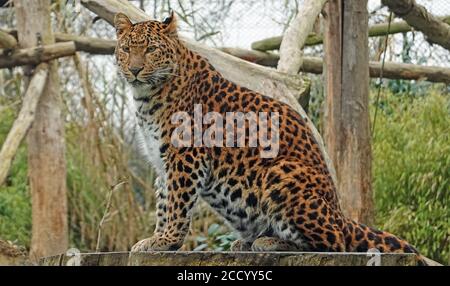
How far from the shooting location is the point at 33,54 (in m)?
9.13

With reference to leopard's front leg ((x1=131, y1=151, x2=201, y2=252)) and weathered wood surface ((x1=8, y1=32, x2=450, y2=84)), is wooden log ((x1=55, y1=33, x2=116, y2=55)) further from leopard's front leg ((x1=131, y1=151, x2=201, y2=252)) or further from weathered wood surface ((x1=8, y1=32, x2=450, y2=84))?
leopard's front leg ((x1=131, y1=151, x2=201, y2=252))

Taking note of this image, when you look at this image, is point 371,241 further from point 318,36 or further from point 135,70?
point 318,36

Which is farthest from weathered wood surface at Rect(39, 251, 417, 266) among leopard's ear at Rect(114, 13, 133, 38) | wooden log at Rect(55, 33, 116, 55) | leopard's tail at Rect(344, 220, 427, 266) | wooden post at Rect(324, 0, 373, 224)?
wooden log at Rect(55, 33, 116, 55)

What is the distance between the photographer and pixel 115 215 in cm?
1054

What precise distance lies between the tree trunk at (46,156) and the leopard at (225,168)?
5.08 m

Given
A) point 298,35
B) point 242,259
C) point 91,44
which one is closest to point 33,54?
point 91,44

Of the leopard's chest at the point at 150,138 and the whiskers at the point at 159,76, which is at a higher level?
the whiskers at the point at 159,76

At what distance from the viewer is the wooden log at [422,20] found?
7.97m

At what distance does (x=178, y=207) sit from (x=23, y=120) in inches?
185

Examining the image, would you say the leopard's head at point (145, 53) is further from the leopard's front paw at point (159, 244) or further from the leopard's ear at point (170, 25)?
the leopard's front paw at point (159, 244)

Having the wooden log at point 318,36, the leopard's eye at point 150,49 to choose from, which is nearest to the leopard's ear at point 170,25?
the leopard's eye at point 150,49

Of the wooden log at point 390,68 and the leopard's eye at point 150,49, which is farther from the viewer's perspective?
the wooden log at point 390,68

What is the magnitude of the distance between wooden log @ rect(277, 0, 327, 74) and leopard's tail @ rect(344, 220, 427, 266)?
2899 mm

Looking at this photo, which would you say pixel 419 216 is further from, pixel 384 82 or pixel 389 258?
pixel 389 258
